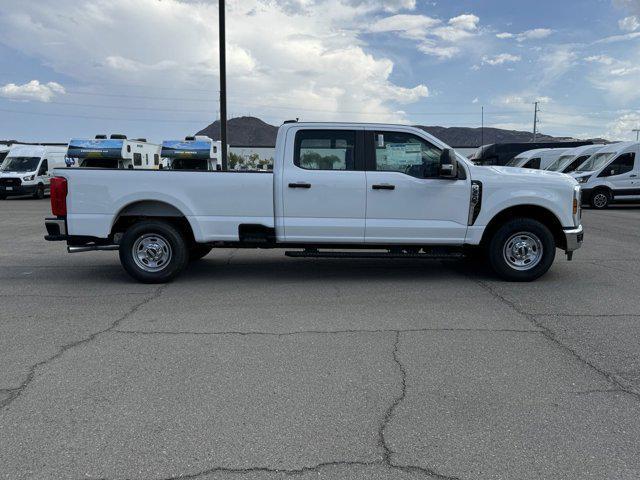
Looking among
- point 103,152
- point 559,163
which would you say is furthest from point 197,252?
point 559,163

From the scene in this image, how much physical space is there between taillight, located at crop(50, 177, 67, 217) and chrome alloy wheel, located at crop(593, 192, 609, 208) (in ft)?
65.7

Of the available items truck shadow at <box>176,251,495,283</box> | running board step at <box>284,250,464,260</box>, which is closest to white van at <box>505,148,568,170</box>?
truck shadow at <box>176,251,495,283</box>

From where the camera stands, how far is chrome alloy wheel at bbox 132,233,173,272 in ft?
23.2

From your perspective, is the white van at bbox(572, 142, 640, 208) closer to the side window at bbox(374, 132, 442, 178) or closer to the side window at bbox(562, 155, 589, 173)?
the side window at bbox(562, 155, 589, 173)

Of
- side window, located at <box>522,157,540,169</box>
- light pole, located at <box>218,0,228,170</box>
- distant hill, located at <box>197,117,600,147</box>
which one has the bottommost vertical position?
side window, located at <box>522,157,540,169</box>

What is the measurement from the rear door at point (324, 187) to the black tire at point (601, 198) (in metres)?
17.4

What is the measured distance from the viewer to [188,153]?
23.1m

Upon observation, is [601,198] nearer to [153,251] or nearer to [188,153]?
[188,153]

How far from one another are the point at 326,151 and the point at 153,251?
2651mm

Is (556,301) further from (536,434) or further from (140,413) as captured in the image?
(140,413)

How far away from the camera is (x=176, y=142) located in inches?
920

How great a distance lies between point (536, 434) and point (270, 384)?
1.80 metres

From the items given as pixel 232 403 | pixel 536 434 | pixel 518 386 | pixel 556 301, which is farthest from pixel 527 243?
pixel 232 403

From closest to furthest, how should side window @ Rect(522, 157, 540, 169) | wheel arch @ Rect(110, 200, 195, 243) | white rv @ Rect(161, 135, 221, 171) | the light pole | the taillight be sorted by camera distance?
the taillight < wheel arch @ Rect(110, 200, 195, 243) < the light pole < white rv @ Rect(161, 135, 221, 171) < side window @ Rect(522, 157, 540, 169)
